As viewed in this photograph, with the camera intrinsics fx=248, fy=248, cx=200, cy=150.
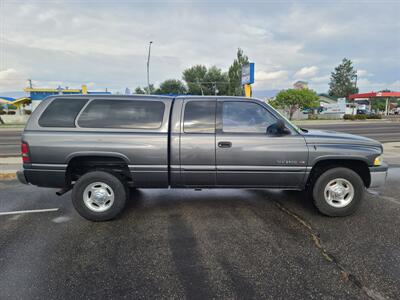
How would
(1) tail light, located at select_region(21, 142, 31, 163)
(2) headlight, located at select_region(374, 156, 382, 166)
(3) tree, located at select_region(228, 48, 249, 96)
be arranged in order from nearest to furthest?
(1) tail light, located at select_region(21, 142, 31, 163) < (2) headlight, located at select_region(374, 156, 382, 166) < (3) tree, located at select_region(228, 48, 249, 96)

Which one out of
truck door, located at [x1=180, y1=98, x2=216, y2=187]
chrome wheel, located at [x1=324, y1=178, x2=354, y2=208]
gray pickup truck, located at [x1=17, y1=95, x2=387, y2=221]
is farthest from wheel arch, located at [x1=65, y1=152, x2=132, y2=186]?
chrome wheel, located at [x1=324, y1=178, x2=354, y2=208]

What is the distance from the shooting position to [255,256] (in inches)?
112

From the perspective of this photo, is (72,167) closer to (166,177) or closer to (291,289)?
(166,177)

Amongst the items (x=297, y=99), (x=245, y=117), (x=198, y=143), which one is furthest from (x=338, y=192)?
(x=297, y=99)

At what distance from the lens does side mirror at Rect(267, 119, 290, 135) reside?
141 inches

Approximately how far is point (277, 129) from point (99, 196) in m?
2.81

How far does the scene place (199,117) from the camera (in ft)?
12.1

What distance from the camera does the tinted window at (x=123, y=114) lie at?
3619mm

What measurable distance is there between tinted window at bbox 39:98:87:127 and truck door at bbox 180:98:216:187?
1.57m

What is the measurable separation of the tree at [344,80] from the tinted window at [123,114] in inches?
3835

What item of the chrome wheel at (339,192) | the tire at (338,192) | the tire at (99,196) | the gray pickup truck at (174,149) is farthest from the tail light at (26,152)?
the chrome wheel at (339,192)

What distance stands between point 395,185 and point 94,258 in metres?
6.12

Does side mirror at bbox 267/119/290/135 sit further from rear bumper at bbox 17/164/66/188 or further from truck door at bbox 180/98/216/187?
rear bumper at bbox 17/164/66/188

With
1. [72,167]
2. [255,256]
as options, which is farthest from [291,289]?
[72,167]
